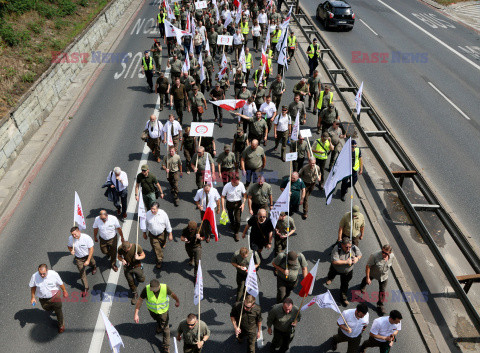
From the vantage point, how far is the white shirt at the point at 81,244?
9094mm

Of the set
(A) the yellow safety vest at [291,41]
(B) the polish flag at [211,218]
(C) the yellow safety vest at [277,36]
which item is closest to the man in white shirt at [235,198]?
(B) the polish flag at [211,218]

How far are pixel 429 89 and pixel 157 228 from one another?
16.6 metres

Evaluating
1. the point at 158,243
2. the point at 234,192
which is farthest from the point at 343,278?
the point at 158,243

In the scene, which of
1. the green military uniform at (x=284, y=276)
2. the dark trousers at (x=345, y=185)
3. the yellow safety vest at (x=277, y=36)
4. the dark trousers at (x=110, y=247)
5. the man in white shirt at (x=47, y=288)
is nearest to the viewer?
A: the man in white shirt at (x=47, y=288)

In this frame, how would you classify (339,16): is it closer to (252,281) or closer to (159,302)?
(252,281)

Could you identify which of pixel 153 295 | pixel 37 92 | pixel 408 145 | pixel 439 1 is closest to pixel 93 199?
pixel 153 295

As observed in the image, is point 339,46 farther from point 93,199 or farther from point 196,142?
Answer: point 93,199

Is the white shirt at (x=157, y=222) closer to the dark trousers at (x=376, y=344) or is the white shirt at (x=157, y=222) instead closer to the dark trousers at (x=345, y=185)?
the dark trousers at (x=376, y=344)

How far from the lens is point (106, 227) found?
31.5 feet

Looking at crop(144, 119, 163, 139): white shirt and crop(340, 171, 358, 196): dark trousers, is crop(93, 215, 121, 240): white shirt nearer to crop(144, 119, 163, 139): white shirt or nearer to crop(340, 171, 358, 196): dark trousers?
crop(144, 119, 163, 139): white shirt

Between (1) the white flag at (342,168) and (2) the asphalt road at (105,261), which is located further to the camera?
(1) the white flag at (342,168)

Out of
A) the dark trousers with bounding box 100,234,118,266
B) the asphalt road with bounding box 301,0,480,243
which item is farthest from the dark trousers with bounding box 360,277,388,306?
the dark trousers with bounding box 100,234,118,266

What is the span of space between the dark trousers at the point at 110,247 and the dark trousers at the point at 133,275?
44.8 inches

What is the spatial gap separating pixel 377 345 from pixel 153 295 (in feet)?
14.8
